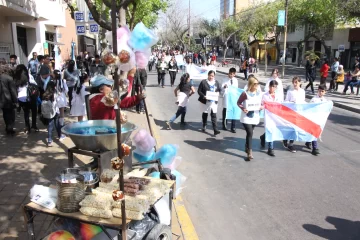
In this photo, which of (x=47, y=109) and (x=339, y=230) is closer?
(x=339, y=230)

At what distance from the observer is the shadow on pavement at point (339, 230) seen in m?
4.12

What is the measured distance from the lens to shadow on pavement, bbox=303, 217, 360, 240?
4.12 meters

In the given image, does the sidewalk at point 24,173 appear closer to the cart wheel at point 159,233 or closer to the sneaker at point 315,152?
the cart wheel at point 159,233

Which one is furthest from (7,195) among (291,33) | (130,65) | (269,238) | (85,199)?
(291,33)

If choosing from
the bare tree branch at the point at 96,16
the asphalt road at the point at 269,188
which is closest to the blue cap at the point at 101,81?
the asphalt road at the point at 269,188

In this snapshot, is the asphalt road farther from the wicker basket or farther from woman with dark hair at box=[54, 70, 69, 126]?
woman with dark hair at box=[54, 70, 69, 126]

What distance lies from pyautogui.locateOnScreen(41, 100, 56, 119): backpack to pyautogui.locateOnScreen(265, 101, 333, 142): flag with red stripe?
4538mm

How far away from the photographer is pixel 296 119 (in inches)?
288

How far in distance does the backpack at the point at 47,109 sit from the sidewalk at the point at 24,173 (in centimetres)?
65

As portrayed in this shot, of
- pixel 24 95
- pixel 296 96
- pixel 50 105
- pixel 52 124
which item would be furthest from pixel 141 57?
pixel 24 95

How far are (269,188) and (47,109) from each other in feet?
15.1

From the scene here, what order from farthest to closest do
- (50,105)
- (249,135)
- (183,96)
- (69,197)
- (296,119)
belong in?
A: (183,96), (296,119), (50,105), (249,135), (69,197)

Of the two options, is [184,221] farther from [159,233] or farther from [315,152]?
[315,152]

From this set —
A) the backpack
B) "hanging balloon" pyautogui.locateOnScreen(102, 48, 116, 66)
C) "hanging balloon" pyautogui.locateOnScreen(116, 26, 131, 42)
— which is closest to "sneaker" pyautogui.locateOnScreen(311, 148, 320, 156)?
"hanging balloon" pyautogui.locateOnScreen(116, 26, 131, 42)
